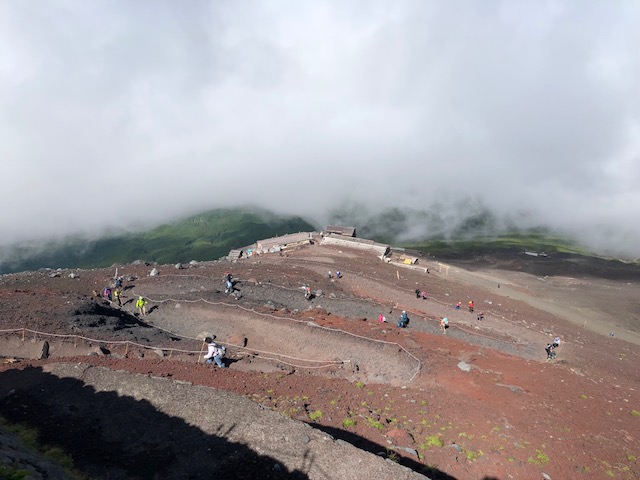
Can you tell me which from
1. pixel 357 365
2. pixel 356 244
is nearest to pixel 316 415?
pixel 357 365

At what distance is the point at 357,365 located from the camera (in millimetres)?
26703

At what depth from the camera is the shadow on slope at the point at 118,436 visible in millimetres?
14539

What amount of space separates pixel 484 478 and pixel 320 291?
25083mm

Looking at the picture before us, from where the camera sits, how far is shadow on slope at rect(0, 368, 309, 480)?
47.7 feet

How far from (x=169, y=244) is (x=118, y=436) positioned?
135 metres

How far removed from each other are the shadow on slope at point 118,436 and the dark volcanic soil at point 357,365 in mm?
98

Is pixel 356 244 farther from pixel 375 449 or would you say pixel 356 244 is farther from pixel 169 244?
pixel 169 244

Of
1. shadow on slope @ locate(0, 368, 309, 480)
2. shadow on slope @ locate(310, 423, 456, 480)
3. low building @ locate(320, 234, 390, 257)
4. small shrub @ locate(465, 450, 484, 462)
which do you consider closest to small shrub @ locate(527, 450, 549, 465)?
small shrub @ locate(465, 450, 484, 462)

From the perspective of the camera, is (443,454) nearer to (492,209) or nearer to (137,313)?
(137,313)

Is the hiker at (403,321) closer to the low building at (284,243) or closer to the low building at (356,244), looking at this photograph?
the low building at (284,243)

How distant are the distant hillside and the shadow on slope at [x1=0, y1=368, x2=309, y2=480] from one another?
101956mm

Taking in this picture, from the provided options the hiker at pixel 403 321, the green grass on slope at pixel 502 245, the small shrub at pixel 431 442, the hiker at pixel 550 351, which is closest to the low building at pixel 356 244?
the hiker at pixel 403 321

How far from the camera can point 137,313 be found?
109 feet

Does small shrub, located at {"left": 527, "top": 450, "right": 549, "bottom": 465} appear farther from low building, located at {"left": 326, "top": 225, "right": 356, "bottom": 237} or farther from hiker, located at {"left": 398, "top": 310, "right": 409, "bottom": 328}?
low building, located at {"left": 326, "top": 225, "right": 356, "bottom": 237}
